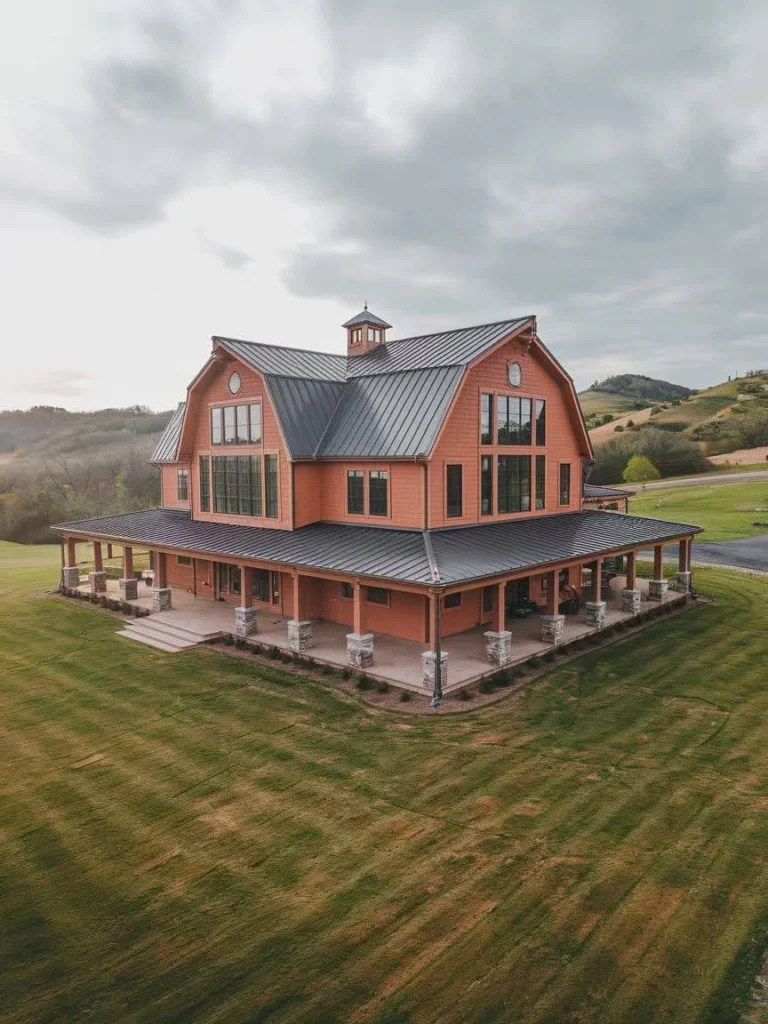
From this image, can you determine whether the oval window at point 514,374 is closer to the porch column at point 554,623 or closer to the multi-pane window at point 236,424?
the porch column at point 554,623

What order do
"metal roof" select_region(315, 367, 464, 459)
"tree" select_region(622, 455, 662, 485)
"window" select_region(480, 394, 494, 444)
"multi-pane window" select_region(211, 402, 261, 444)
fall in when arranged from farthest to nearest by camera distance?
"tree" select_region(622, 455, 662, 485)
"multi-pane window" select_region(211, 402, 261, 444)
"window" select_region(480, 394, 494, 444)
"metal roof" select_region(315, 367, 464, 459)

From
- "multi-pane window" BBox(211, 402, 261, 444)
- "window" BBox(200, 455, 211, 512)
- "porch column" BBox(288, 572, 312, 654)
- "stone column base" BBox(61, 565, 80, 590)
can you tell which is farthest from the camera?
"stone column base" BBox(61, 565, 80, 590)

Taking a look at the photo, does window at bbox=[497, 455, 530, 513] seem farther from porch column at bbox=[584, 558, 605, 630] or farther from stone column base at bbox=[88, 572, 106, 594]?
stone column base at bbox=[88, 572, 106, 594]

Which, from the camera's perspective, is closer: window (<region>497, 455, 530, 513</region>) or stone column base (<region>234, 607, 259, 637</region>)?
stone column base (<region>234, 607, 259, 637</region>)

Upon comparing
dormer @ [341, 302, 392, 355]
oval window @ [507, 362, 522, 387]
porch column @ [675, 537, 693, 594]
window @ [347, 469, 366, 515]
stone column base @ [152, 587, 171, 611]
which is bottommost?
stone column base @ [152, 587, 171, 611]

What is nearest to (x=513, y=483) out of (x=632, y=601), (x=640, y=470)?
(x=632, y=601)

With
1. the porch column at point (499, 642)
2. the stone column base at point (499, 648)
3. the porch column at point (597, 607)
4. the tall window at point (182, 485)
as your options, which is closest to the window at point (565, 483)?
the porch column at point (597, 607)

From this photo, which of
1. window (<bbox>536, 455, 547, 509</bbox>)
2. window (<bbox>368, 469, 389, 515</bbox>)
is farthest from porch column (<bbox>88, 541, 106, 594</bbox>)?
window (<bbox>536, 455, 547, 509</bbox>)
